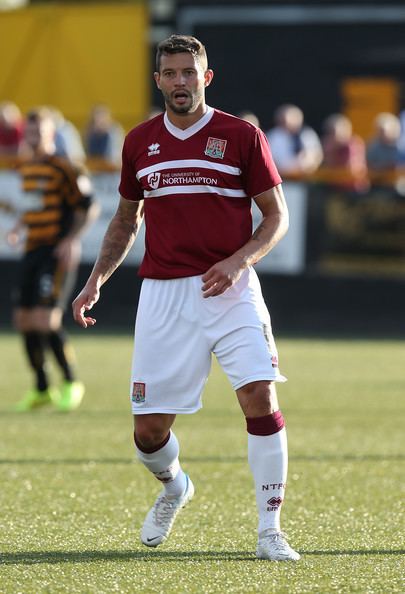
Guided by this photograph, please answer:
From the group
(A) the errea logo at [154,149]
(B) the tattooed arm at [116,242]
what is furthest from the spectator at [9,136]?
(A) the errea logo at [154,149]

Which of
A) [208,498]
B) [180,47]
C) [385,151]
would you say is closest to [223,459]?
[208,498]

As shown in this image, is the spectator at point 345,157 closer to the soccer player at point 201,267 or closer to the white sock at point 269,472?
the soccer player at point 201,267

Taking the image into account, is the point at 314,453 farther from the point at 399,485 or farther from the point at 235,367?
the point at 235,367

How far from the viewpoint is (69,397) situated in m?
10.9

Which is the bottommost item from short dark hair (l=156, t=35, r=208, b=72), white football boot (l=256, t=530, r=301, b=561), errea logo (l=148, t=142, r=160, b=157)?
white football boot (l=256, t=530, r=301, b=561)

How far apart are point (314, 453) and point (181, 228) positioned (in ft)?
11.0

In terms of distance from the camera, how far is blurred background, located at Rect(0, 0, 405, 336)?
1730 centimetres

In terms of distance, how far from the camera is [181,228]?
5.68m

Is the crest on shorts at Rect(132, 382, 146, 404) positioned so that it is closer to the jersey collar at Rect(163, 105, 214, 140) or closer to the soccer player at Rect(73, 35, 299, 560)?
the soccer player at Rect(73, 35, 299, 560)

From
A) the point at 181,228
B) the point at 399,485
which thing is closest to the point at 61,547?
the point at 181,228

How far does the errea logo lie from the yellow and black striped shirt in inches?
195

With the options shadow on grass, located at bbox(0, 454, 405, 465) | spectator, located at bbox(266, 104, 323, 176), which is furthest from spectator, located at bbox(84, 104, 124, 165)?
shadow on grass, located at bbox(0, 454, 405, 465)

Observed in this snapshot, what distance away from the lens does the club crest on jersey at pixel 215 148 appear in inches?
221

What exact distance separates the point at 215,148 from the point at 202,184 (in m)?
0.15
